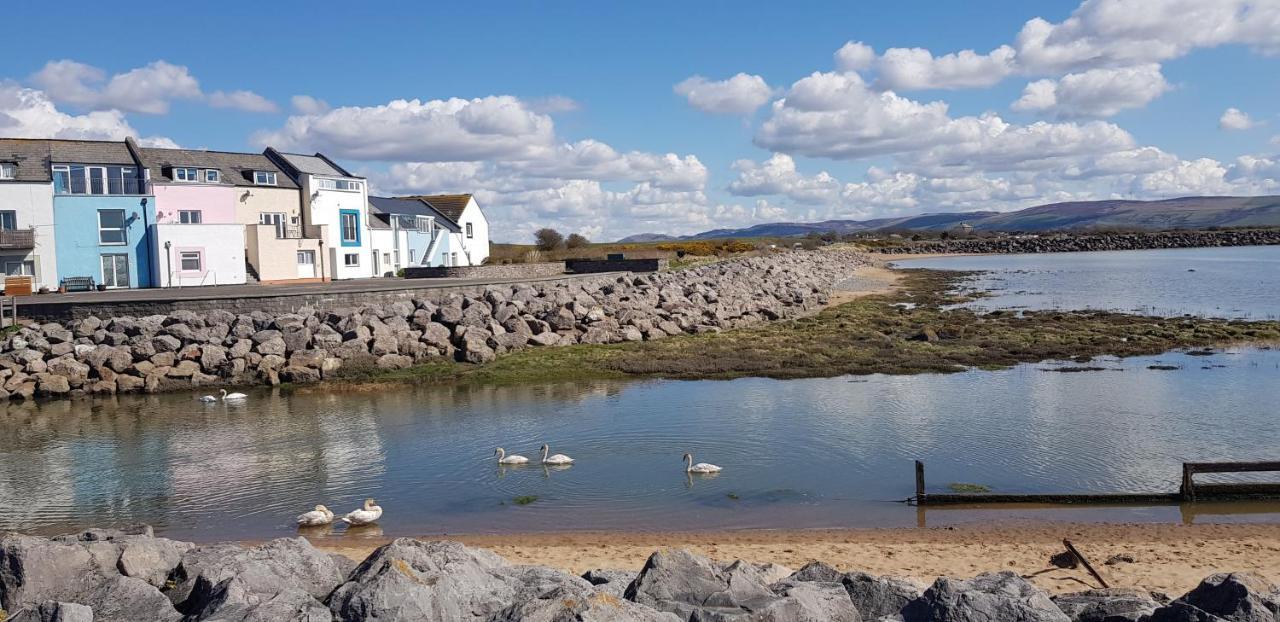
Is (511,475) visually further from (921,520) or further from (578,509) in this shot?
(921,520)

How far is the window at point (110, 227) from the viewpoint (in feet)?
127

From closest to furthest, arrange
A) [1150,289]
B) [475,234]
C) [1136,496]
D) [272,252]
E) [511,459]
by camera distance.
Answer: [1136,496]
[511,459]
[272,252]
[1150,289]
[475,234]

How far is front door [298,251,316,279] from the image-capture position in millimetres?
45875

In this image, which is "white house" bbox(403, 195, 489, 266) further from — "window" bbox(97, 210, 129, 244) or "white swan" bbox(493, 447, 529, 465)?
"white swan" bbox(493, 447, 529, 465)

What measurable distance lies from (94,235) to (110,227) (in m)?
0.72

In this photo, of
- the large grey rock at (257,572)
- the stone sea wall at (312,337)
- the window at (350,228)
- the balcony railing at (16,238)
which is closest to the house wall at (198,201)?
the balcony railing at (16,238)

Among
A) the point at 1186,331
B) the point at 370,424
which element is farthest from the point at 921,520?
the point at 1186,331

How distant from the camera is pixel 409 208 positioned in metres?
58.1

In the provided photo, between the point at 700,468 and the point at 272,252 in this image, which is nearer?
the point at 700,468

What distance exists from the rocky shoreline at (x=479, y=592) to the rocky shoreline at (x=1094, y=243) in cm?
12195

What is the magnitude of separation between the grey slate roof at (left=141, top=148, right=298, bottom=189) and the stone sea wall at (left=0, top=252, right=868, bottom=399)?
16.4 meters

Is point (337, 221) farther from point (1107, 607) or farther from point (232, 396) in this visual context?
point (1107, 607)

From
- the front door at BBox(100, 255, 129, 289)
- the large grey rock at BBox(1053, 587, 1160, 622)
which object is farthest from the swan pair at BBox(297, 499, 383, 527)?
the front door at BBox(100, 255, 129, 289)

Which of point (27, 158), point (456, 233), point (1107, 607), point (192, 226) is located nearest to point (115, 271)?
point (192, 226)
